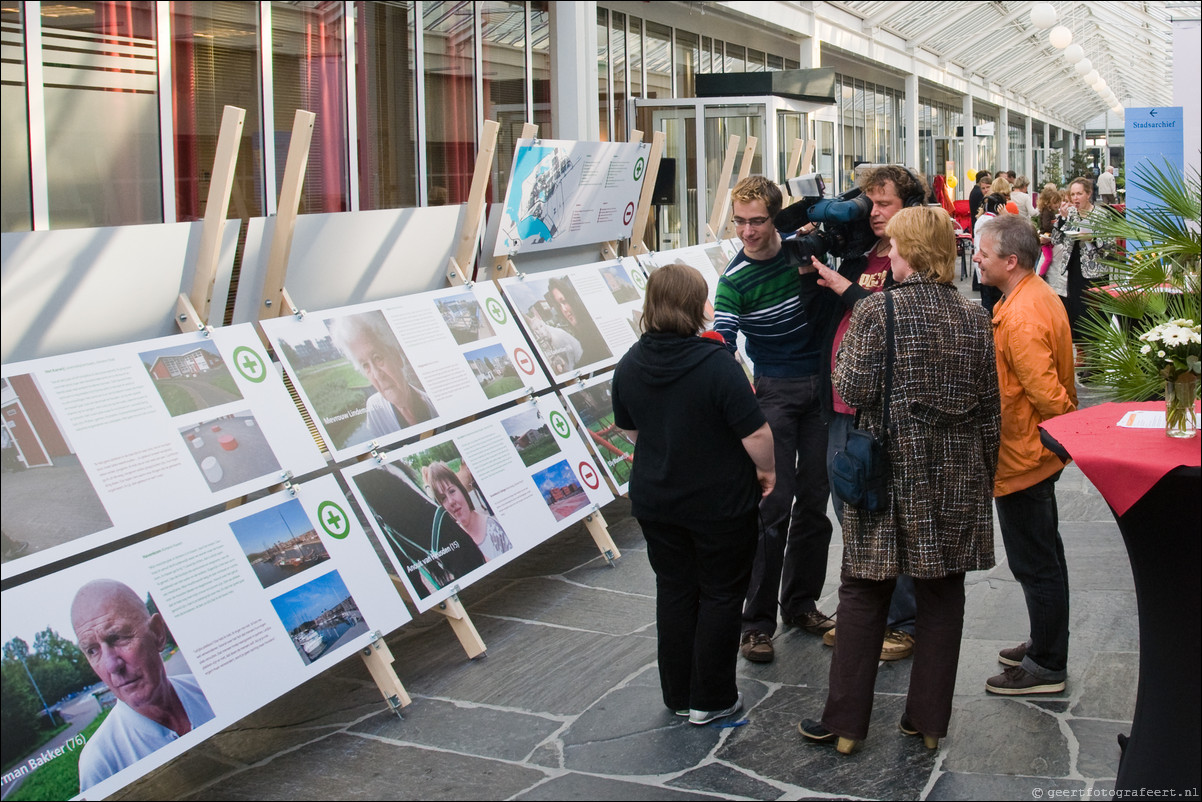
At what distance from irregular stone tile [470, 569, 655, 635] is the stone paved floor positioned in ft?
0.06

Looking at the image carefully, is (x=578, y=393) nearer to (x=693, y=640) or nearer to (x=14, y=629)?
(x=693, y=640)

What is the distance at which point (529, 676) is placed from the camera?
14.2 feet

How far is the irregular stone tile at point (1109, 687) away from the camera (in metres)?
3.79

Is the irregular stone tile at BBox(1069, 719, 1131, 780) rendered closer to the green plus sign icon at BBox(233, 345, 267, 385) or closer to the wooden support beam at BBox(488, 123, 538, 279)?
the green plus sign icon at BBox(233, 345, 267, 385)

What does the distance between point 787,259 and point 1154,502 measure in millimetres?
1653

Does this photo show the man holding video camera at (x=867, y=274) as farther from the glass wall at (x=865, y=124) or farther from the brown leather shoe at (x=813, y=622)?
the glass wall at (x=865, y=124)

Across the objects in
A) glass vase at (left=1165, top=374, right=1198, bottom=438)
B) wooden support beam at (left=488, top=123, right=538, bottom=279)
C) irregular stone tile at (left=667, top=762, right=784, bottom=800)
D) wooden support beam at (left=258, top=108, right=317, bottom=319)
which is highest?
wooden support beam at (left=258, top=108, right=317, bottom=319)

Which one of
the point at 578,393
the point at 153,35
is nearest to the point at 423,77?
the point at 153,35

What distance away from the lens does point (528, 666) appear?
4441mm

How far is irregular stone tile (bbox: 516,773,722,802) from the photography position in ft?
11.0

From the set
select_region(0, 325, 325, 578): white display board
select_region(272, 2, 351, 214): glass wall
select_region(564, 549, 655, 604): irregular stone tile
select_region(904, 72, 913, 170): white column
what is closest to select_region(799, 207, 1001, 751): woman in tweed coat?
select_region(564, 549, 655, 604): irregular stone tile

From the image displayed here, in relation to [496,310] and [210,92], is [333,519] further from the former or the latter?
[210,92]

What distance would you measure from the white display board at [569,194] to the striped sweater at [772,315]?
1993mm

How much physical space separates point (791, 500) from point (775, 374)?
0.47 metres
